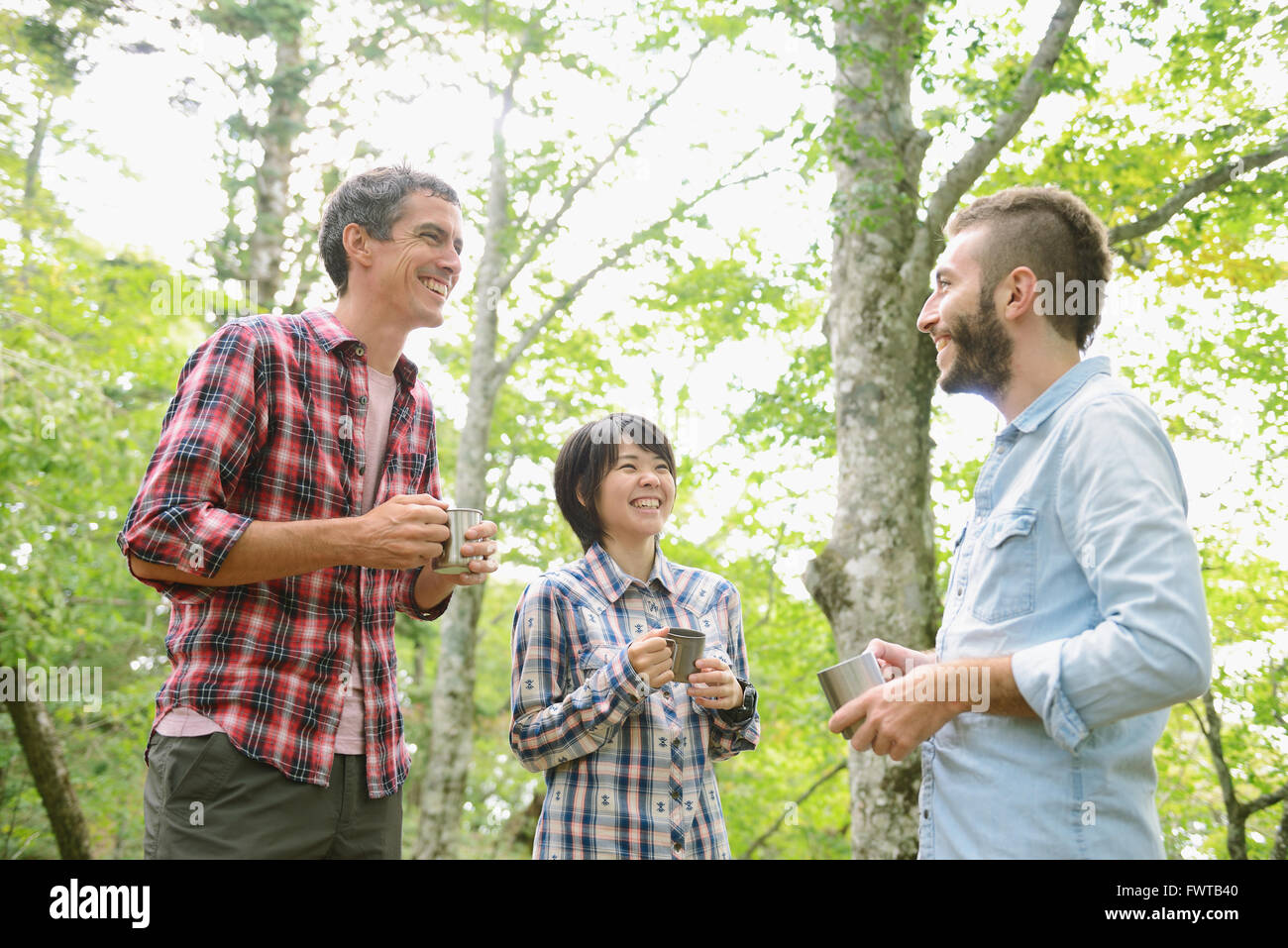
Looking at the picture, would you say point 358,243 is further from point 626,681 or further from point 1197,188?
point 1197,188

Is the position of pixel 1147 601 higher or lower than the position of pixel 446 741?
higher

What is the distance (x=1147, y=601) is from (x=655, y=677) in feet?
4.33

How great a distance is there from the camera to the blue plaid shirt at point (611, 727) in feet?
9.06

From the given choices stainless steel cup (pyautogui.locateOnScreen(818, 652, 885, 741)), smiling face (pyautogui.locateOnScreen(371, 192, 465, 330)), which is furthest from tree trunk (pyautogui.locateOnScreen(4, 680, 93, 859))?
stainless steel cup (pyautogui.locateOnScreen(818, 652, 885, 741))

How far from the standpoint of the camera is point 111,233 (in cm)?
1377

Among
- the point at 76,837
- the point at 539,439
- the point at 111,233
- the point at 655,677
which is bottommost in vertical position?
the point at 76,837

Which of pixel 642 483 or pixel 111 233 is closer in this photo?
pixel 642 483

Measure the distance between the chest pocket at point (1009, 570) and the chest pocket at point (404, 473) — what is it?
1.54 metres

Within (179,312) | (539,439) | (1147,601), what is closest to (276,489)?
(1147,601)

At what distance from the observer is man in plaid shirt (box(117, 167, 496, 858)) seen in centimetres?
215

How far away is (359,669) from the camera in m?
2.46

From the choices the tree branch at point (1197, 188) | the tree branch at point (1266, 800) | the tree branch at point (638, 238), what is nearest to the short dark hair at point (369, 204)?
the tree branch at point (1197, 188)

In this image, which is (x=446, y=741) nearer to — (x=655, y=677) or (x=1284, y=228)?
(x=655, y=677)

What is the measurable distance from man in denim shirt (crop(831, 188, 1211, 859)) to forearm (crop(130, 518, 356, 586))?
3.91 feet
